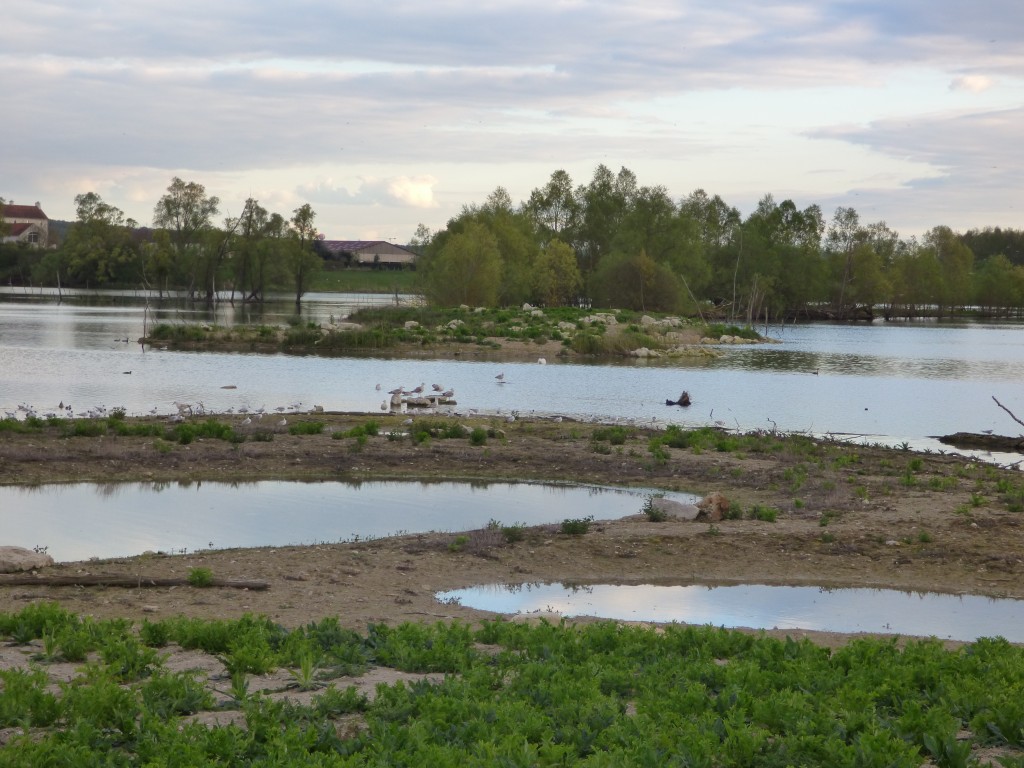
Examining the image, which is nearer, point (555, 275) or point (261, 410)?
point (261, 410)

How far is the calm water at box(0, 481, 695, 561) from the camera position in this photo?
Answer: 50.1 feet

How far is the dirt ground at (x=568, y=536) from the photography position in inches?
468

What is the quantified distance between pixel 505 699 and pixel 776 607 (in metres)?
5.98

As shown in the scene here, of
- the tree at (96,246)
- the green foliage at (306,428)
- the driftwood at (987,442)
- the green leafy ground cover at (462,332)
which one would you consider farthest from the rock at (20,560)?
the tree at (96,246)

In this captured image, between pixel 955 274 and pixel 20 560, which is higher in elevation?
pixel 955 274

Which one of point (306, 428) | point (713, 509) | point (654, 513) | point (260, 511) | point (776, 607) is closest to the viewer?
point (776, 607)

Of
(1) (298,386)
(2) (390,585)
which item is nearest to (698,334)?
(1) (298,386)

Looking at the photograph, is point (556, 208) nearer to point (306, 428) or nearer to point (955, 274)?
point (955, 274)

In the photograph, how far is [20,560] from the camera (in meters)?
12.4

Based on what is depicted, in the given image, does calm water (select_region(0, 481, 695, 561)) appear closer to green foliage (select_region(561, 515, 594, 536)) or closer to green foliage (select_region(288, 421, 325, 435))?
green foliage (select_region(561, 515, 594, 536))

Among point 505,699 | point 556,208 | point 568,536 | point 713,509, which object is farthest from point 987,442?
point 556,208

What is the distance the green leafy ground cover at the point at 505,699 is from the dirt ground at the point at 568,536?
5.91ft

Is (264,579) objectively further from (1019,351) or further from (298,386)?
(1019,351)

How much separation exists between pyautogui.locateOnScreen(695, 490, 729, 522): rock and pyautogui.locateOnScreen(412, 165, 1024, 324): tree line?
73670 mm
